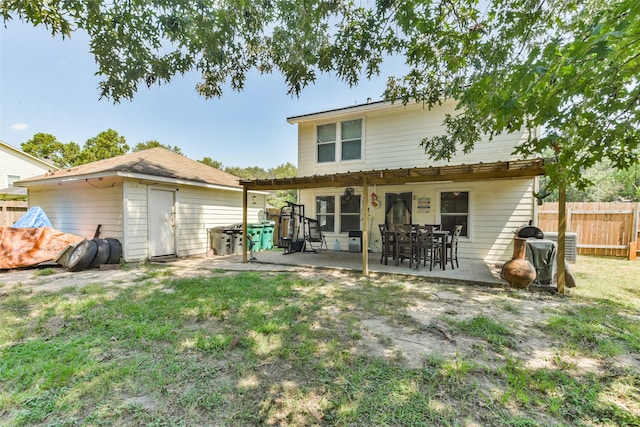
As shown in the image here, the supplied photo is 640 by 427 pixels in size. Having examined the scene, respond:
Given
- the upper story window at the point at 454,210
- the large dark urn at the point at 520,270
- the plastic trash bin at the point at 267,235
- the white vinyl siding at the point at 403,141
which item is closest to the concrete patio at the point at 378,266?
the large dark urn at the point at 520,270

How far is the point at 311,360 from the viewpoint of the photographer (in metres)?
2.51

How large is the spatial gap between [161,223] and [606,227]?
13.7 meters

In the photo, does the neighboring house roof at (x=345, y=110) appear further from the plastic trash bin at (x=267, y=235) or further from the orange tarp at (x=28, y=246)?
the orange tarp at (x=28, y=246)

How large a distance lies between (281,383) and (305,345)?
651 millimetres

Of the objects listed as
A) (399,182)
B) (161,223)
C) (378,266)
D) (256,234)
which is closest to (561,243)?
(399,182)

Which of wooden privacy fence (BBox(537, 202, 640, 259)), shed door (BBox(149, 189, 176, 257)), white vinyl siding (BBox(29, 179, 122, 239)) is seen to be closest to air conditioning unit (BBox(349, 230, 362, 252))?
shed door (BBox(149, 189, 176, 257))

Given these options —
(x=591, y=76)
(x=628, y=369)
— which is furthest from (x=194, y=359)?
(x=591, y=76)

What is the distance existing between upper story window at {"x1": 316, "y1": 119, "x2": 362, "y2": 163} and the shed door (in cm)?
506

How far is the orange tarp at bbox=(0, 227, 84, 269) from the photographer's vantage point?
249 inches

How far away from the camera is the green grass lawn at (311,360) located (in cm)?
185

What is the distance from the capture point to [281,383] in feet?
7.10

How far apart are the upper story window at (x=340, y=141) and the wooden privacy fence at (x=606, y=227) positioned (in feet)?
24.4

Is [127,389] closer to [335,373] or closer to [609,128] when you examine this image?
[335,373]

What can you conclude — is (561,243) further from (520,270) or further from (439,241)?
(439,241)
